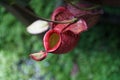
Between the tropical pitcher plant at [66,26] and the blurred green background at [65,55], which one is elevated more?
the tropical pitcher plant at [66,26]

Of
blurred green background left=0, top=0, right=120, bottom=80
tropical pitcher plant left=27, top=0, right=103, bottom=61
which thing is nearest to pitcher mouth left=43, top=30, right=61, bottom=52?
tropical pitcher plant left=27, top=0, right=103, bottom=61

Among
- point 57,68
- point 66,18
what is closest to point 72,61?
point 57,68

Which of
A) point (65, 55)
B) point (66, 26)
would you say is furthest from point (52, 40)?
point (65, 55)

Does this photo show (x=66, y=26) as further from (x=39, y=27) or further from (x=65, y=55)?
(x=65, y=55)

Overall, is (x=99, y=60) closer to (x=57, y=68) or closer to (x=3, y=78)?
(x=57, y=68)

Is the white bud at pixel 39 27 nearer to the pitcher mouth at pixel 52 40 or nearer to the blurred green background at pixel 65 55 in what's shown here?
the pitcher mouth at pixel 52 40

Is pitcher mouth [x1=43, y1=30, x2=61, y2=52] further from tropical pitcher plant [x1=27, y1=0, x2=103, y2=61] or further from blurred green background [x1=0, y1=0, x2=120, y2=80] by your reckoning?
blurred green background [x1=0, y1=0, x2=120, y2=80]

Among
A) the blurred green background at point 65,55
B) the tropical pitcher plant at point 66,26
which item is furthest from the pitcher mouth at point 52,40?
the blurred green background at point 65,55
